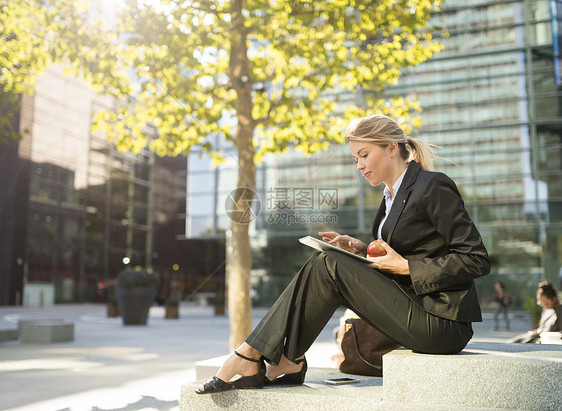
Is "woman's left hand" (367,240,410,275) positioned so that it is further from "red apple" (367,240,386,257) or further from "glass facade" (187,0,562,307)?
"glass facade" (187,0,562,307)

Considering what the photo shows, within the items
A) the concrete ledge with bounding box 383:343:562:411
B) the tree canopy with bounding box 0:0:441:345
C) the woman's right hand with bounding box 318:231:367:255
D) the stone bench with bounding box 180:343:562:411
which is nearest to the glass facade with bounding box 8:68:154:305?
the tree canopy with bounding box 0:0:441:345

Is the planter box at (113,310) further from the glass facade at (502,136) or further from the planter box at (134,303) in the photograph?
the glass facade at (502,136)

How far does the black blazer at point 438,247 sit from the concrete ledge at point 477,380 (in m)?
0.20

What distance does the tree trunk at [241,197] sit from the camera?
579 cm

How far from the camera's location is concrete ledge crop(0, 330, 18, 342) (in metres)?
8.41

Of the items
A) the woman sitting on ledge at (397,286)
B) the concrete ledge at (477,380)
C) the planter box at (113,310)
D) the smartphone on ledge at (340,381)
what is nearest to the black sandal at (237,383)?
the woman sitting on ledge at (397,286)

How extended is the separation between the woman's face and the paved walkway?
3.14 ft

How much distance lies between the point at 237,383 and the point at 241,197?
4024 millimetres

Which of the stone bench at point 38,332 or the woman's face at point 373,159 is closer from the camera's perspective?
the woman's face at point 373,159

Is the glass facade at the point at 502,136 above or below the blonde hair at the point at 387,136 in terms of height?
above

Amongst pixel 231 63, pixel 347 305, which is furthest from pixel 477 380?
pixel 231 63

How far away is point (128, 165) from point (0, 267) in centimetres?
741

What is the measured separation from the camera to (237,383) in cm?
235

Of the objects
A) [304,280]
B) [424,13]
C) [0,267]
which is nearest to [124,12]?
[424,13]
